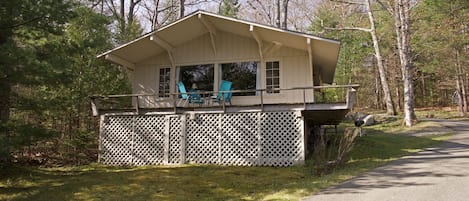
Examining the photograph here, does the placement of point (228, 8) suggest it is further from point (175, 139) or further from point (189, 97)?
point (175, 139)

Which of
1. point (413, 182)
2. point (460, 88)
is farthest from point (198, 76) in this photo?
point (460, 88)

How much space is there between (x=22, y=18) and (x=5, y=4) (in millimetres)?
434

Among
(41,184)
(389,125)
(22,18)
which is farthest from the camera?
(389,125)

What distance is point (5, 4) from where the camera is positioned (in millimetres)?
6344

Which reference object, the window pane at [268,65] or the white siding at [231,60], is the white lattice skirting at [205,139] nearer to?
the white siding at [231,60]

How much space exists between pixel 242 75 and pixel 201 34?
2.11m

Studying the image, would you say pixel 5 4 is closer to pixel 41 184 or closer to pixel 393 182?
pixel 41 184

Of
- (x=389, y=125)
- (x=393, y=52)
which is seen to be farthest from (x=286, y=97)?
(x=393, y=52)

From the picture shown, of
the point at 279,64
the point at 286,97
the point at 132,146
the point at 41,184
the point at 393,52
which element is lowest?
the point at 41,184

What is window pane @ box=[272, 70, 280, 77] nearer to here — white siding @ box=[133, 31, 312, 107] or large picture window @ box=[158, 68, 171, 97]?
white siding @ box=[133, 31, 312, 107]

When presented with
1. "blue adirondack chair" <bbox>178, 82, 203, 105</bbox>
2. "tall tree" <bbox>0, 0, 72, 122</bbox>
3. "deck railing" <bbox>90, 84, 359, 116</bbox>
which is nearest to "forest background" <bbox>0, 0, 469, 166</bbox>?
"tall tree" <bbox>0, 0, 72, 122</bbox>

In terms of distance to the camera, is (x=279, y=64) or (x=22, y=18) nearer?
(x=22, y=18)

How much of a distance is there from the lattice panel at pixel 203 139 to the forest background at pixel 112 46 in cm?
347

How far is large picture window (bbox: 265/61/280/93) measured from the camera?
1062 centimetres
